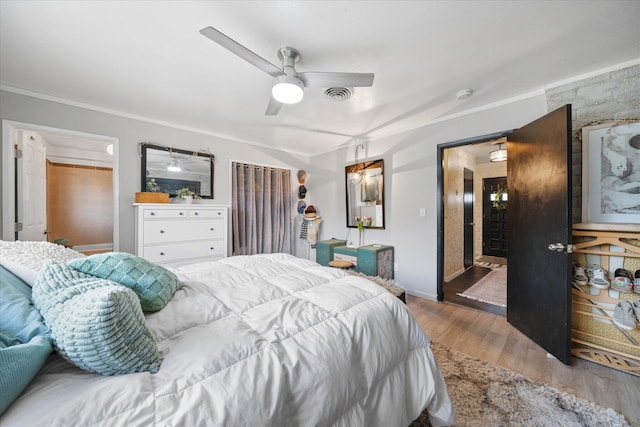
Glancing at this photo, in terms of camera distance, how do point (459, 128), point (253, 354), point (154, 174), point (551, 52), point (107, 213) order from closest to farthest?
point (253, 354) → point (551, 52) → point (459, 128) → point (154, 174) → point (107, 213)

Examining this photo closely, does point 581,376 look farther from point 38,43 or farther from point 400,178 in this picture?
point 38,43

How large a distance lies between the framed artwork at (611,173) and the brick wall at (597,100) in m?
0.06

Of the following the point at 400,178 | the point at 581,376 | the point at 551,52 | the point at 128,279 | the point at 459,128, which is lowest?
the point at 581,376

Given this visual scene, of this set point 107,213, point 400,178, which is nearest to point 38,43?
point 400,178

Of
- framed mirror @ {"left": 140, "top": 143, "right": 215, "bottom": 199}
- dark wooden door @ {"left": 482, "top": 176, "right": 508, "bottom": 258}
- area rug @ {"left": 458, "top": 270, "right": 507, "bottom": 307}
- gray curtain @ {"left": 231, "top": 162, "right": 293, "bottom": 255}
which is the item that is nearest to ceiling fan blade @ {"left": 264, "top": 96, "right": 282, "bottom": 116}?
framed mirror @ {"left": 140, "top": 143, "right": 215, "bottom": 199}

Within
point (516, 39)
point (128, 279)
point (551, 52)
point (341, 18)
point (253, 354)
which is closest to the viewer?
point (253, 354)

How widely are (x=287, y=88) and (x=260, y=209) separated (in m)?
2.68

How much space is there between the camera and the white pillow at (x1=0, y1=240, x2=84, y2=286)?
0.90 metres

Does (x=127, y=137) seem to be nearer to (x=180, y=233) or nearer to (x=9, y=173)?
(x=9, y=173)

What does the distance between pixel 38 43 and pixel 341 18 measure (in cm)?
216

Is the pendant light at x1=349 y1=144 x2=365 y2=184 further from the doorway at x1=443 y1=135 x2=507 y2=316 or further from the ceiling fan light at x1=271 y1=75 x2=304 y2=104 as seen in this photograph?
the ceiling fan light at x1=271 y1=75 x2=304 y2=104

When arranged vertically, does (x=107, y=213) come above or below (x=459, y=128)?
below

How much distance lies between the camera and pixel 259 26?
153 centimetres

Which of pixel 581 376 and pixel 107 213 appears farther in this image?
pixel 107 213
